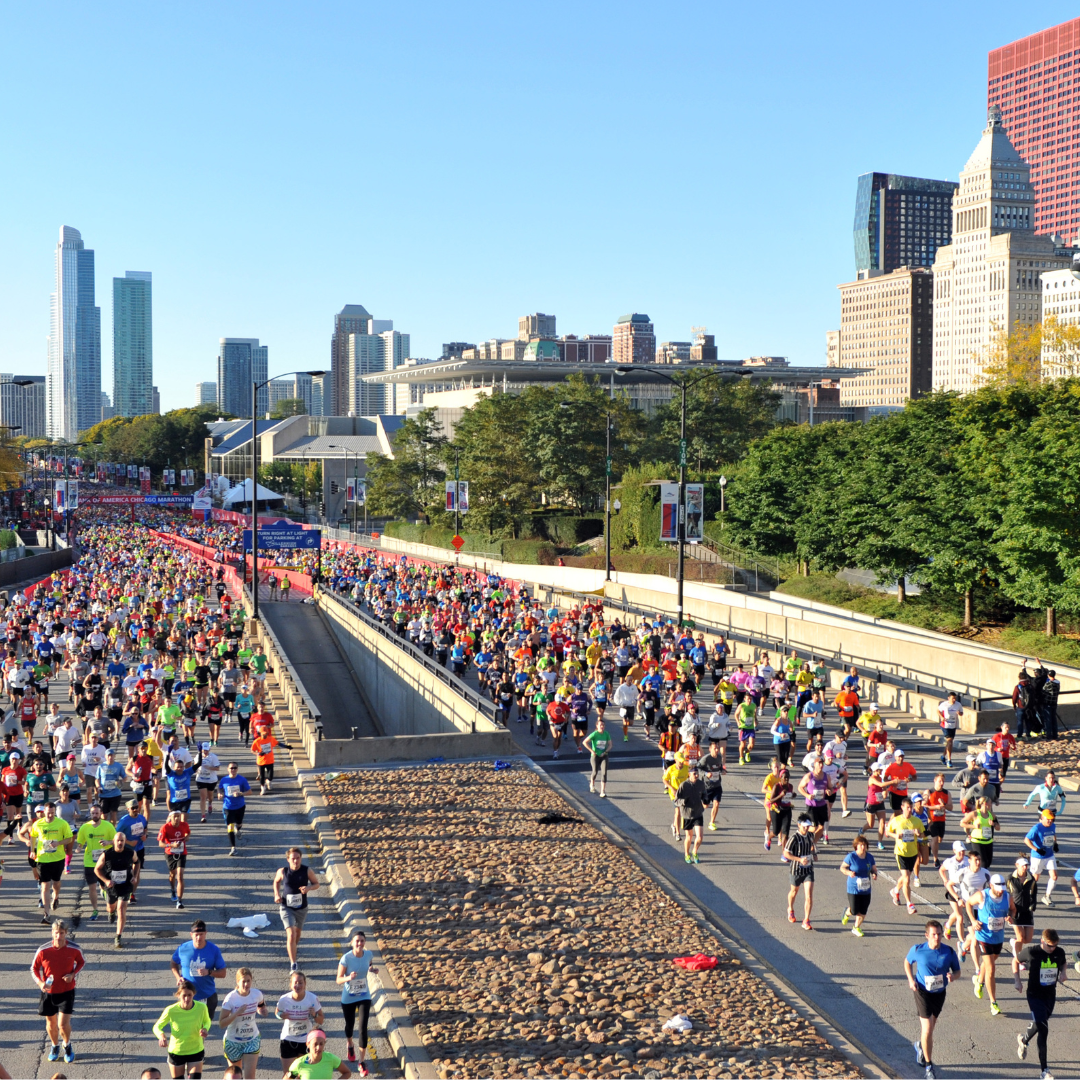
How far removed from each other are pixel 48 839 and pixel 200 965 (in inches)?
161

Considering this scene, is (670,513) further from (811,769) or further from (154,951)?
(154,951)

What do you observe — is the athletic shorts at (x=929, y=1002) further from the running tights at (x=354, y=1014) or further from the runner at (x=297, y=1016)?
the runner at (x=297, y=1016)

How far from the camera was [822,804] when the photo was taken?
15070mm

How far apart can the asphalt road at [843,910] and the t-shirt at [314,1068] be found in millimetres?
4570

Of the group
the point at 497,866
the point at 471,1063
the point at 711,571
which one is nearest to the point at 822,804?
the point at 497,866

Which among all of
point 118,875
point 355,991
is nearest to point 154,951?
point 118,875

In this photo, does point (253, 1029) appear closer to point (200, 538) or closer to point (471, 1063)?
point (471, 1063)

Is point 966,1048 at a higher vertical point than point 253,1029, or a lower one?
lower

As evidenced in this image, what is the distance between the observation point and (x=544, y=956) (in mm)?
11438

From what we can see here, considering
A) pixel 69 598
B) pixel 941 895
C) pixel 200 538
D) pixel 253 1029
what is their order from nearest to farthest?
pixel 253 1029 → pixel 941 895 → pixel 69 598 → pixel 200 538

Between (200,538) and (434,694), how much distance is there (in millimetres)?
57499

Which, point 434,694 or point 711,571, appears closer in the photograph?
point 434,694

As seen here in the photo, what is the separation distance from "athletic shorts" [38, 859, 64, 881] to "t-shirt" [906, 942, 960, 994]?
28.5 ft

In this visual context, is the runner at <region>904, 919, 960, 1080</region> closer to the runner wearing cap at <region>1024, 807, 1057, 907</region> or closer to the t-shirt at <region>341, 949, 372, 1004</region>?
the runner wearing cap at <region>1024, 807, 1057, 907</region>
